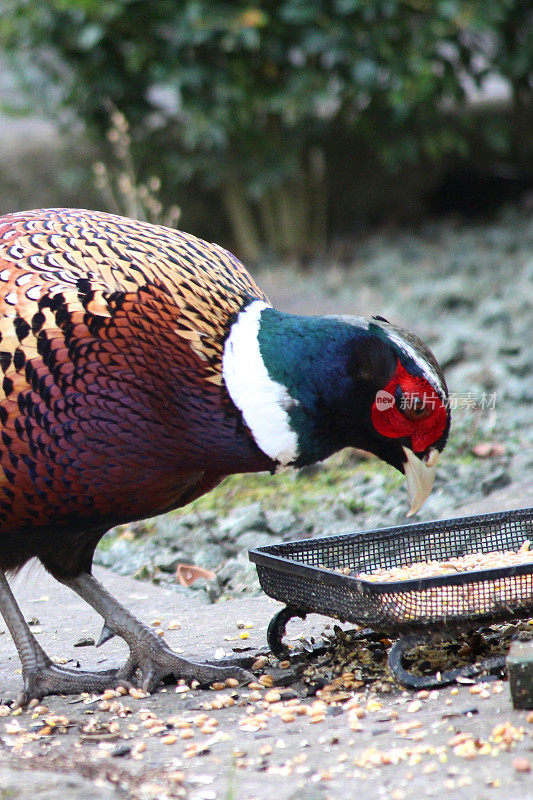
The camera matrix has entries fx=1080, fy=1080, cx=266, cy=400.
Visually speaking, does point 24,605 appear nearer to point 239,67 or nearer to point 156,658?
point 156,658

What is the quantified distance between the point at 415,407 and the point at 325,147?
6705 millimetres

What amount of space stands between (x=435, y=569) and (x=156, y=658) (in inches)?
31.6

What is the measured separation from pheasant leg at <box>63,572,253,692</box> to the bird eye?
2.70ft

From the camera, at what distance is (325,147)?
9.07m

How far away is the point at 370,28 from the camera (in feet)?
23.7

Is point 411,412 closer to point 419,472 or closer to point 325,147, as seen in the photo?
point 419,472

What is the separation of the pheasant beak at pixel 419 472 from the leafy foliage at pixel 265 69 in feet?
15.9

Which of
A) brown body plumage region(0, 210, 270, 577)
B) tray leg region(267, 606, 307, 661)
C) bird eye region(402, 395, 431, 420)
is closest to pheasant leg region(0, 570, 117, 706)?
brown body plumage region(0, 210, 270, 577)

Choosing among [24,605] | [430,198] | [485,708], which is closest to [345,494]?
[24,605]

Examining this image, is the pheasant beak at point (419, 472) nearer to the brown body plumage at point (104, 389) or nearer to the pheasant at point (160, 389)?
the pheasant at point (160, 389)

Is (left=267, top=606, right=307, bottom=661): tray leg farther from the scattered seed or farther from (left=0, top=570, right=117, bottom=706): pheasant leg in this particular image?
the scattered seed

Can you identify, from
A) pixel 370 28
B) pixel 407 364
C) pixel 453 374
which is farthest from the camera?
pixel 370 28

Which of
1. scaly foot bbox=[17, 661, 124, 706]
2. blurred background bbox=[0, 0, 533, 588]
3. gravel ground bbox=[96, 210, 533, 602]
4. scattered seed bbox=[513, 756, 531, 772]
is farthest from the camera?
blurred background bbox=[0, 0, 533, 588]

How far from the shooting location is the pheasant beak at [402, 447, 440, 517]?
9.30 feet
